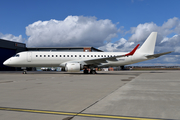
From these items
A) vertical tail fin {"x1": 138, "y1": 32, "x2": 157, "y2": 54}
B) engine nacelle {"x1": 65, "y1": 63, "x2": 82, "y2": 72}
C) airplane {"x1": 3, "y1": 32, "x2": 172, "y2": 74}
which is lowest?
engine nacelle {"x1": 65, "y1": 63, "x2": 82, "y2": 72}

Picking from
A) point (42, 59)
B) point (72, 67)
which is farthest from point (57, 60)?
point (72, 67)

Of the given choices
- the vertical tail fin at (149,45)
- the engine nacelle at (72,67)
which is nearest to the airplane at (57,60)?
the engine nacelle at (72,67)

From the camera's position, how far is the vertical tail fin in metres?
31.4

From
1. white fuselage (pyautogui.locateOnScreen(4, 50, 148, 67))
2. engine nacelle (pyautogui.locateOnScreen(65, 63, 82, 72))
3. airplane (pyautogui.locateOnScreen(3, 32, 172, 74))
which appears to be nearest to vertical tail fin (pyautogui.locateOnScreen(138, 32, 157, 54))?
airplane (pyautogui.locateOnScreen(3, 32, 172, 74))

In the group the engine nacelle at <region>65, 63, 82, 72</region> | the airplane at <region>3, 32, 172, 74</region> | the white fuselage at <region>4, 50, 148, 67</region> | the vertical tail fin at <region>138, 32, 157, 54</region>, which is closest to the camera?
the engine nacelle at <region>65, 63, 82, 72</region>

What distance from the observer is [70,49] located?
187ft

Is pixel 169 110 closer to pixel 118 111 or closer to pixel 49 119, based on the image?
pixel 118 111

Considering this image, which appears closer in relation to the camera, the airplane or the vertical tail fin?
the airplane

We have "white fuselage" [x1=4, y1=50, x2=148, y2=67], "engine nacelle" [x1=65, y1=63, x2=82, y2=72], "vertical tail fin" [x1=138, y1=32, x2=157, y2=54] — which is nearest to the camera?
"engine nacelle" [x1=65, y1=63, x2=82, y2=72]

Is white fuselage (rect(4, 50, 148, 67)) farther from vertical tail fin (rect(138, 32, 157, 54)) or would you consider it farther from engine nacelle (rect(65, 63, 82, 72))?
vertical tail fin (rect(138, 32, 157, 54))

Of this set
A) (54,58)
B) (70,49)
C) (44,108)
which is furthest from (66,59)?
(70,49)

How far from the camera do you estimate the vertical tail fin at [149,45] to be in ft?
103

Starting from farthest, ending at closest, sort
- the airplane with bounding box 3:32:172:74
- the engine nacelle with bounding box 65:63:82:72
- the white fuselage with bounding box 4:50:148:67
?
1. the white fuselage with bounding box 4:50:148:67
2. the airplane with bounding box 3:32:172:74
3. the engine nacelle with bounding box 65:63:82:72

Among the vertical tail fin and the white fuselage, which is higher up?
the vertical tail fin
